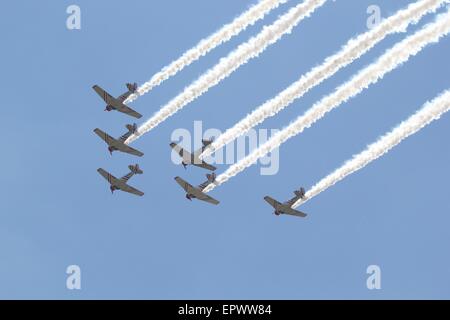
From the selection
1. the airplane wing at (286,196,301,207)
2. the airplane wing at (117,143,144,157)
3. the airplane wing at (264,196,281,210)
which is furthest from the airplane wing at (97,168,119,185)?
the airplane wing at (286,196,301,207)

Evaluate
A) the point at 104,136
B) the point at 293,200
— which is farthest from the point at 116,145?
the point at 293,200

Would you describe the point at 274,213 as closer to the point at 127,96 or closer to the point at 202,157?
the point at 202,157

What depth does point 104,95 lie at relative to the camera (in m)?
65.6

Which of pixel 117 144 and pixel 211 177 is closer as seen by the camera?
pixel 211 177

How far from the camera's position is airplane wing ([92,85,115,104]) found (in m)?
65.5

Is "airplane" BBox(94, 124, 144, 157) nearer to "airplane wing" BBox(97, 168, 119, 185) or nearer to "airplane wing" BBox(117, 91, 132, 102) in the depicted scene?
"airplane wing" BBox(117, 91, 132, 102)

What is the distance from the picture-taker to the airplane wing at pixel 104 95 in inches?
2579

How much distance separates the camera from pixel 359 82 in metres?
52.5

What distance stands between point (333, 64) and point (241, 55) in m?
5.23

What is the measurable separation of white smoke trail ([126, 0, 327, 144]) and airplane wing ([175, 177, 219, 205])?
5612 mm

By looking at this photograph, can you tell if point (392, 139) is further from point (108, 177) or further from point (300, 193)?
point (108, 177)

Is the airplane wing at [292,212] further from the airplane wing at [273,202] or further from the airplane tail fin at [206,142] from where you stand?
the airplane tail fin at [206,142]
